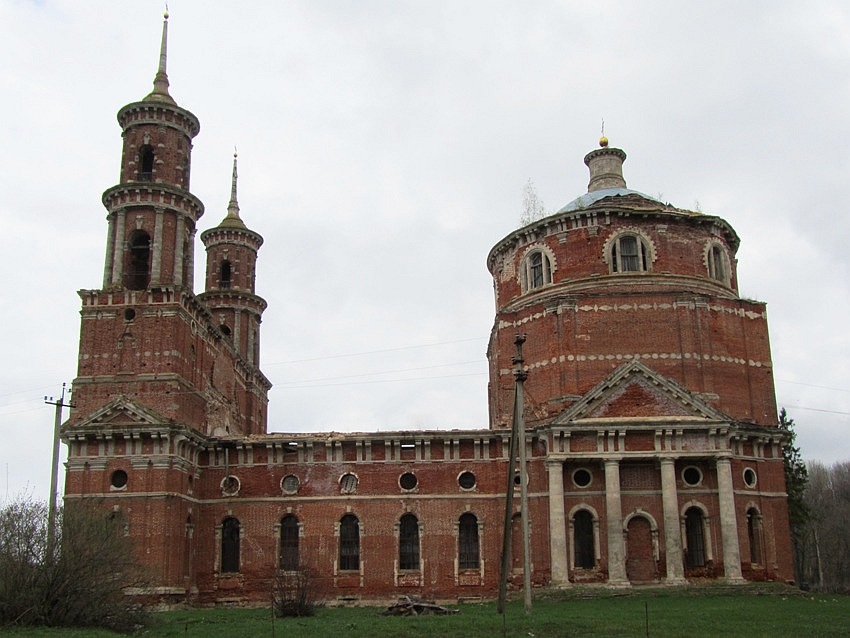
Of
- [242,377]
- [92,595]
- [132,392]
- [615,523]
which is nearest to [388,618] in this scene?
[92,595]

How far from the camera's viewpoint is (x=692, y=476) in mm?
38688

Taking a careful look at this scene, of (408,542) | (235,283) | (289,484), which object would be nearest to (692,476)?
(408,542)

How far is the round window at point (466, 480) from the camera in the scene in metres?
40.1

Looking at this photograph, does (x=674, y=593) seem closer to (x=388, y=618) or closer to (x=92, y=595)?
(x=388, y=618)

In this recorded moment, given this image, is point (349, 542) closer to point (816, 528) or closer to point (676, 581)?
point (676, 581)

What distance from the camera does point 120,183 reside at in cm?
4250

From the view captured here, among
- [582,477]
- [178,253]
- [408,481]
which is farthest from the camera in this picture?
[178,253]

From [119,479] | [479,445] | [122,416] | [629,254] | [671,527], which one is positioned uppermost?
[629,254]

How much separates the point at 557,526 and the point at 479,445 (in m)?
5.17

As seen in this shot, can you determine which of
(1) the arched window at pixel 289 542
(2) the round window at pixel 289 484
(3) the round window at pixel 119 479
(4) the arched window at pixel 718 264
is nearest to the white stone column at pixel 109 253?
(3) the round window at pixel 119 479

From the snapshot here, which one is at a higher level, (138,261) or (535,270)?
(535,270)

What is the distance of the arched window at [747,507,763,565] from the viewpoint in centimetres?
3888


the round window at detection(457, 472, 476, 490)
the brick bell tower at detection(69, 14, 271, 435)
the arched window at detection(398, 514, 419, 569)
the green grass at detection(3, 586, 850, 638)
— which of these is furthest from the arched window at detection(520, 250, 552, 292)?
the green grass at detection(3, 586, 850, 638)

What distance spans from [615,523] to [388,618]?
12.2 m
